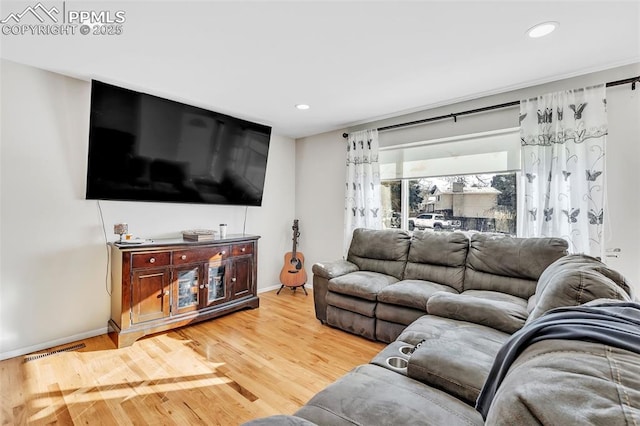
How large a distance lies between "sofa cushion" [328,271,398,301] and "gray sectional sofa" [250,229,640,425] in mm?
12

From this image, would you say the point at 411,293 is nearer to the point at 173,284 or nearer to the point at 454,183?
the point at 454,183

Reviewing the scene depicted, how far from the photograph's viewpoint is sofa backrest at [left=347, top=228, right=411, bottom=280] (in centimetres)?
309

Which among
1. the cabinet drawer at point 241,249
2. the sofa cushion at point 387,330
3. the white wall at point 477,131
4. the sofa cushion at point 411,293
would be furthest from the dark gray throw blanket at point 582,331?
the cabinet drawer at point 241,249

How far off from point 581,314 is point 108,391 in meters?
2.60

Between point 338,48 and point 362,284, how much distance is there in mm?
2024

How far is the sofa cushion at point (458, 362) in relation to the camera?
45.1 inches

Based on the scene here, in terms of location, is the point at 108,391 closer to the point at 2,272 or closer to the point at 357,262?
the point at 2,272

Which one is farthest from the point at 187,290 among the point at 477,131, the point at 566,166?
the point at 566,166

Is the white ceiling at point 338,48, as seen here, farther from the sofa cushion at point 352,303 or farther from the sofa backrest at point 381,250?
the sofa cushion at point 352,303

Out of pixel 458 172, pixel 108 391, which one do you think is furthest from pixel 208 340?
pixel 458 172

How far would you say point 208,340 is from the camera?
269cm

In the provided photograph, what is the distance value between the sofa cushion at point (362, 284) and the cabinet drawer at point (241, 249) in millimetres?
1164

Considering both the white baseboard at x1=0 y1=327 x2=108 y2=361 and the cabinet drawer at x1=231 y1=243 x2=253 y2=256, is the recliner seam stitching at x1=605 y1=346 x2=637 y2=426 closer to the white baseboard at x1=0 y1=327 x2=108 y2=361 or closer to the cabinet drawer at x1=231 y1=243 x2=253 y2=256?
the cabinet drawer at x1=231 y1=243 x2=253 y2=256

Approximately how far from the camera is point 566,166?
96.2 inches
